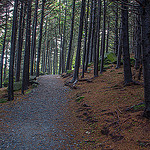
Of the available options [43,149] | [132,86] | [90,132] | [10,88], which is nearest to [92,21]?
[132,86]

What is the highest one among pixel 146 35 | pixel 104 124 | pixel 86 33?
pixel 86 33

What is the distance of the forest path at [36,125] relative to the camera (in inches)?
189

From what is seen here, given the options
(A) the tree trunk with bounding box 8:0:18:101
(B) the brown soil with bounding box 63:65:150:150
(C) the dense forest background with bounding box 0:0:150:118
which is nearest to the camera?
(B) the brown soil with bounding box 63:65:150:150

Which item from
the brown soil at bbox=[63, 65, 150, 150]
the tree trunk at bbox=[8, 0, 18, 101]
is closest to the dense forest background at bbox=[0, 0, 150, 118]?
the tree trunk at bbox=[8, 0, 18, 101]

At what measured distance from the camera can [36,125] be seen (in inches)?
251

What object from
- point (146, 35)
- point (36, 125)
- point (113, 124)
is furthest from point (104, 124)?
point (146, 35)

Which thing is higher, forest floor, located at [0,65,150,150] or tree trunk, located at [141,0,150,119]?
tree trunk, located at [141,0,150,119]

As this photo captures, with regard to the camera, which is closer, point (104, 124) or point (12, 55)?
point (104, 124)

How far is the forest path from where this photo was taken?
15.7 feet

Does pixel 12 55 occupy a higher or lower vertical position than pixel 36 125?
higher

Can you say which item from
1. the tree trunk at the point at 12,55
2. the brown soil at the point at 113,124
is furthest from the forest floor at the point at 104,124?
the tree trunk at the point at 12,55

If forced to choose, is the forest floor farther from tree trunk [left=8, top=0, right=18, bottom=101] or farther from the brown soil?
tree trunk [left=8, top=0, right=18, bottom=101]

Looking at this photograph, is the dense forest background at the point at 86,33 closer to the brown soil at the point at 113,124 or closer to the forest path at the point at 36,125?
the brown soil at the point at 113,124

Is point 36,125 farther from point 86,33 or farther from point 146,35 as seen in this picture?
point 86,33
